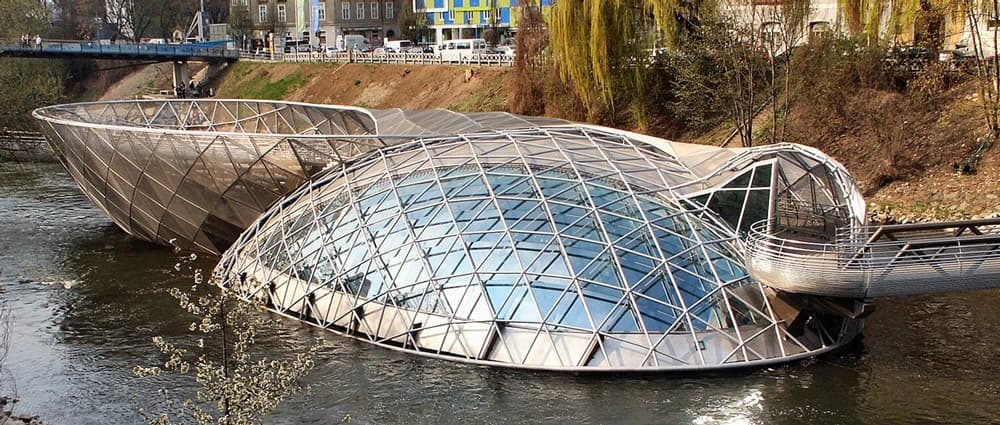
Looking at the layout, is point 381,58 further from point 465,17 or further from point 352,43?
point 465,17

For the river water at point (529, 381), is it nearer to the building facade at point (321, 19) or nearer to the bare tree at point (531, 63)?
the bare tree at point (531, 63)

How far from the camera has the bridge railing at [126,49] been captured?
254 feet

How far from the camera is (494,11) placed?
105 metres

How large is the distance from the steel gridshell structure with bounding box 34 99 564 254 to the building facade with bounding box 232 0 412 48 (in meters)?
70.5

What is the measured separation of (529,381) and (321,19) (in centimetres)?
9629

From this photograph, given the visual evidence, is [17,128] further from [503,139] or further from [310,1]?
[310,1]

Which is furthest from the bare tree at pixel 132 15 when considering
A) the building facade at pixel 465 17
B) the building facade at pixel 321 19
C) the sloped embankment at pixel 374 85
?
the building facade at pixel 465 17

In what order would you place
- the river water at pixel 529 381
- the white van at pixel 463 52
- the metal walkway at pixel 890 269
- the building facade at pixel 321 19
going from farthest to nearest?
the building facade at pixel 321 19 < the white van at pixel 463 52 < the metal walkway at pixel 890 269 < the river water at pixel 529 381

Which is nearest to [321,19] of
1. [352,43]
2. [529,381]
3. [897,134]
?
[352,43]

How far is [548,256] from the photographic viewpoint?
77.2ft

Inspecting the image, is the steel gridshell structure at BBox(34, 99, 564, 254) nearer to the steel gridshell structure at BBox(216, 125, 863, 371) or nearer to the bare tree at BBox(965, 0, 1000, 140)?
the steel gridshell structure at BBox(216, 125, 863, 371)

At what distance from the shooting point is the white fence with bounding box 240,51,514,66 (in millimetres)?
71688

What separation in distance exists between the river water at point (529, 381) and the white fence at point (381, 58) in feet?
145

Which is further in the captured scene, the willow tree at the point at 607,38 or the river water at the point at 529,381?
the willow tree at the point at 607,38
